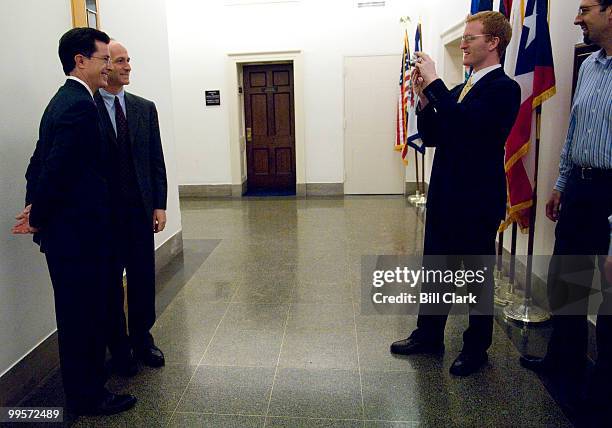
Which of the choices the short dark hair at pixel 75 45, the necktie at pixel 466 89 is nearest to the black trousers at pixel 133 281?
the short dark hair at pixel 75 45

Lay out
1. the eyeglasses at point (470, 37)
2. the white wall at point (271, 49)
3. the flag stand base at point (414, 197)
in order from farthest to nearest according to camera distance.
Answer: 1. the white wall at point (271, 49)
2. the flag stand base at point (414, 197)
3. the eyeglasses at point (470, 37)

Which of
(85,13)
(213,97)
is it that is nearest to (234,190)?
(213,97)

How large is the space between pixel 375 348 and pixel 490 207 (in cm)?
103

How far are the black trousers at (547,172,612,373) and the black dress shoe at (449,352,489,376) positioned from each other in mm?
328

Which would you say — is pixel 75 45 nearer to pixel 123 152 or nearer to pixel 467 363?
pixel 123 152

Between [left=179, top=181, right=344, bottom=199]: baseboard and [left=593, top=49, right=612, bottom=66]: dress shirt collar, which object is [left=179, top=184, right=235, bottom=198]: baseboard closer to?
[left=179, top=181, right=344, bottom=199]: baseboard

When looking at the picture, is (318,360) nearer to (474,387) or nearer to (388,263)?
(474,387)

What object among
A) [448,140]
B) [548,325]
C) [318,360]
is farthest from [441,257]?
[548,325]

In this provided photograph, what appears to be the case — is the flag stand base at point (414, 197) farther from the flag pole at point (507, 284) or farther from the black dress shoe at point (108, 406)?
the black dress shoe at point (108, 406)

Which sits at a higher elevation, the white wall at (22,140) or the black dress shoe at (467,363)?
the white wall at (22,140)

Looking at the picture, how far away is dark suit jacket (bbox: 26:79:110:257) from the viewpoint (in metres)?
1.82

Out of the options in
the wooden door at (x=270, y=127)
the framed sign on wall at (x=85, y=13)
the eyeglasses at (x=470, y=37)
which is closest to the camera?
→ the eyeglasses at (x=470, y=37)

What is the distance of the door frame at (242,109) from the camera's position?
7.55 m

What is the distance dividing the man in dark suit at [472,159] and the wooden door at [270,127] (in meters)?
5.84
